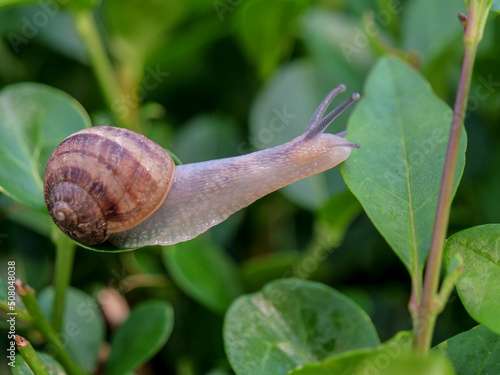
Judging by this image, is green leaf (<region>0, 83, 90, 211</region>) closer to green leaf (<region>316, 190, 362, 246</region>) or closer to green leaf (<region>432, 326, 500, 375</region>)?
green leaf (<region>316, 190, 362, 246</region>)

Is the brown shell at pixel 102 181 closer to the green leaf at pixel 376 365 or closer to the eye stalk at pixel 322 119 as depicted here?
the eye stalk at pixel 322 119

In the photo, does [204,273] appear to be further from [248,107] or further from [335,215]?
[248,107]

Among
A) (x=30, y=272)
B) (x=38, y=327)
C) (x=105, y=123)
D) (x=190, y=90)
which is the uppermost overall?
(x=190, y=90)

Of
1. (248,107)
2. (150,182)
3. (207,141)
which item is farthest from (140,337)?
(248,107)

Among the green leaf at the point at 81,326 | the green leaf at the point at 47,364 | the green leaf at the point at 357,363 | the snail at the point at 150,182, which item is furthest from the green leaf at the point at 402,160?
the green leaf at the point at 81,326

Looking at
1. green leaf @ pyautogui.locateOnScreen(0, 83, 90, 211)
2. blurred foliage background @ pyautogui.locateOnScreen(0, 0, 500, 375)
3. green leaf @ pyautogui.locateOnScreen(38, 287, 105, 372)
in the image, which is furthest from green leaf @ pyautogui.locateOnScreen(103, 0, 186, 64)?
green leaf @ pyautogui.locateOnScreen(38, 287, 105, 372)

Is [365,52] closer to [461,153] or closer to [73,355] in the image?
[461,153]

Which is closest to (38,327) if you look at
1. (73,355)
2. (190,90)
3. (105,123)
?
(73,355)
